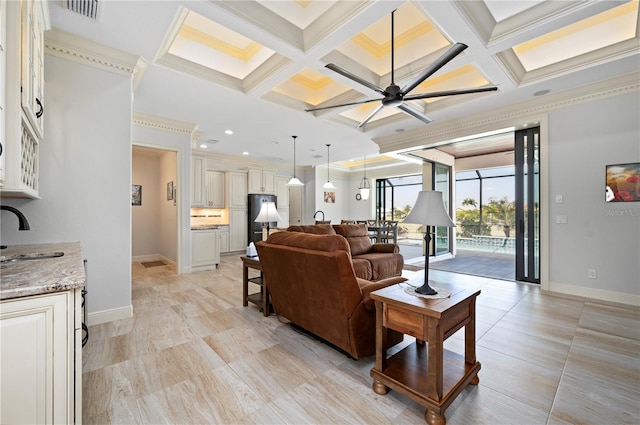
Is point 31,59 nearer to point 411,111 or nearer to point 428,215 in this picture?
point 428,215

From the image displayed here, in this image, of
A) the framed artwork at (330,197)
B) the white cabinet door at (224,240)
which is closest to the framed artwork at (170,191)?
the white cabinet door at (224,240)

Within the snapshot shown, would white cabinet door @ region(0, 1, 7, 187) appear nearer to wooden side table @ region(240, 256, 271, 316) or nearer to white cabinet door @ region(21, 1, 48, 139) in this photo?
white cabinet door @ region(21, 1, 48, 139)

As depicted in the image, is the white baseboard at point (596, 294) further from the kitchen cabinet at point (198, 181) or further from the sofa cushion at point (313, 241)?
the kitchen cabinet at point (198, 181)

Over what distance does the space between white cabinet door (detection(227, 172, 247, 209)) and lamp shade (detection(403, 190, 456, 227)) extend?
6429mm

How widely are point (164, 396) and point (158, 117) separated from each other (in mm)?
4396

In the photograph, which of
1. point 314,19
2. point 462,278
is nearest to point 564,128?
point 462,278

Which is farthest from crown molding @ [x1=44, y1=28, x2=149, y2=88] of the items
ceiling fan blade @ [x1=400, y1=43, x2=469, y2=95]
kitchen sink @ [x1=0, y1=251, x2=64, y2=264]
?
ceiling fan blade @ [x1=400, y1=43, x2=469, y2=95]

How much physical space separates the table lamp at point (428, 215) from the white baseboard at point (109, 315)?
119 inches

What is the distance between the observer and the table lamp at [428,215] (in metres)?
1.77

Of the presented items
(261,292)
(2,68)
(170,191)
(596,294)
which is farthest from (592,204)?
(170,191)

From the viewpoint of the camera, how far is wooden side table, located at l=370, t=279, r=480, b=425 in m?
1.50

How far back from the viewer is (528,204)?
174 inches

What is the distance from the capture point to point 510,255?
24.3 ft

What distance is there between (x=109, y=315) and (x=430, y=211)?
130 inches
